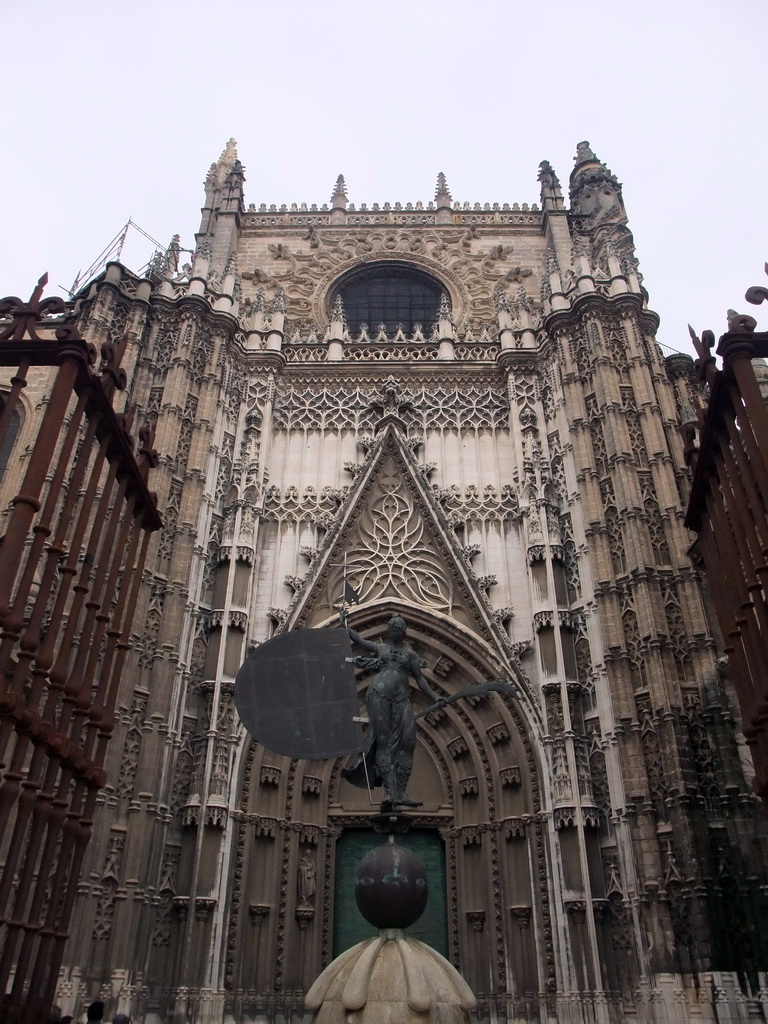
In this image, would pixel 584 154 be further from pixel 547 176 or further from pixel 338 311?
pixel 338 311

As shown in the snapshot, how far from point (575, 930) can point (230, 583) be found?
8.90 meters

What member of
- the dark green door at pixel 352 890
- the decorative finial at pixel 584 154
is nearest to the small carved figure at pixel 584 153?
the decorative finial at pixel 584 154

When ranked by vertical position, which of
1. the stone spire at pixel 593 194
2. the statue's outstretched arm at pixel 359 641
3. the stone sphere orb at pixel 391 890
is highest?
the stone spire at pixel 593 194

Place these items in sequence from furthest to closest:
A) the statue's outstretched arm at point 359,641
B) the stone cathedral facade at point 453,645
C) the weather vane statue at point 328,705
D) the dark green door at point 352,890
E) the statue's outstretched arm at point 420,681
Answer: the dark green door at point 352,890 → the stone cathedral facade at point 453,645 → the statue's outstretched arm at point 420,681 → the statue's outstretched arm at point 359,641 → the weather vane statue at point 328,705

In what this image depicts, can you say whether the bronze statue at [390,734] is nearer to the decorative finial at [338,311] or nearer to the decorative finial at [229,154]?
the decorative finial at [338,311]

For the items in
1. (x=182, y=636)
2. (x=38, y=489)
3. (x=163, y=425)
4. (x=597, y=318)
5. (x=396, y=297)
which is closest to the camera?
(x=38, y=489)

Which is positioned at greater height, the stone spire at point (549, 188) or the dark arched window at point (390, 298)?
the stone spire at point (549, 188)

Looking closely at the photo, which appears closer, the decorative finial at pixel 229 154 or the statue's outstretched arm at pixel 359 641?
the statue's outstretched arm at pixel 359 641

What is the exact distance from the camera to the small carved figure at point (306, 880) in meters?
14.2

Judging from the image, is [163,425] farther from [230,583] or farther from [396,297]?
[396,297]

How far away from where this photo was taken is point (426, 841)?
15.3m

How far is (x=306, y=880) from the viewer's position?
14.3 meters

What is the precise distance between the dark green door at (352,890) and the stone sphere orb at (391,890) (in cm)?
763

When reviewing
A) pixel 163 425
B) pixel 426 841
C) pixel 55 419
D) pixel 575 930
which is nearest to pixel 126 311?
pixel 163 425
